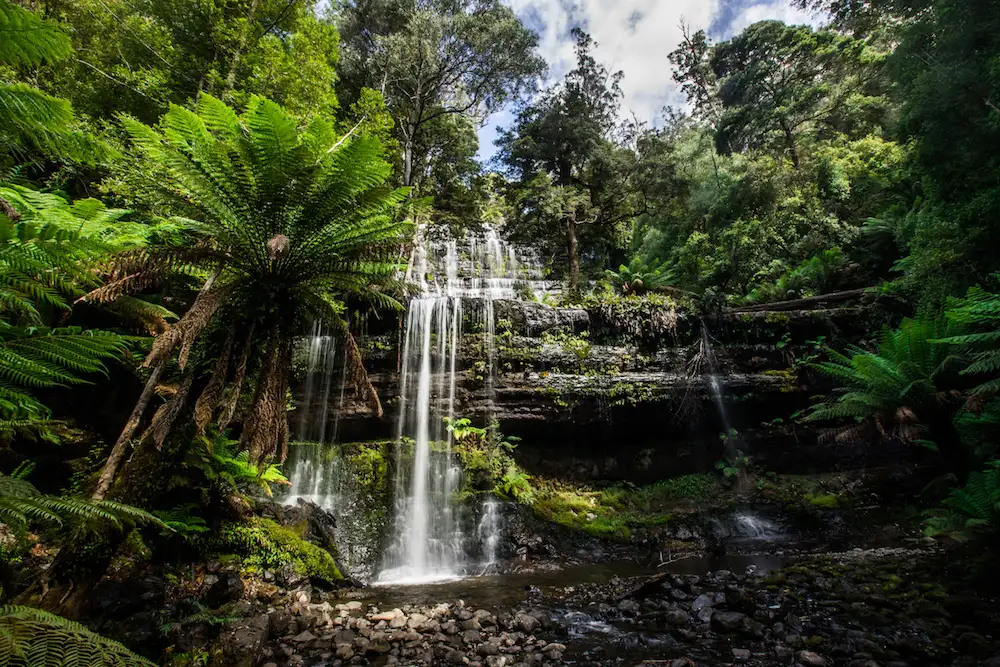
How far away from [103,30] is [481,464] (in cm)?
1098

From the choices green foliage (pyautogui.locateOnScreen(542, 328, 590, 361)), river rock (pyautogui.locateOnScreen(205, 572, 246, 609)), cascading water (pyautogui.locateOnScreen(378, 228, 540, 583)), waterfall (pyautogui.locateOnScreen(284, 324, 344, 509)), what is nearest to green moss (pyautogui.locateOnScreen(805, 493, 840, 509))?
Answer: green foliage (pyautogui.locateOnScreen(542, 328, 590, 361))

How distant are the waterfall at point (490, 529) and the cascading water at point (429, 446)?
30 cm

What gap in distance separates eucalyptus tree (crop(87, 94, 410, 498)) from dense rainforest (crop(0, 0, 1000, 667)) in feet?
0.09

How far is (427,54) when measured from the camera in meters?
12.8

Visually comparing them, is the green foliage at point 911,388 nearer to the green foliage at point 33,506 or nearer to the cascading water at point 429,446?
the cascading water at point 429,446

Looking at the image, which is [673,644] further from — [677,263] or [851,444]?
[677,263]

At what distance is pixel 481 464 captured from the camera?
752 centimetres

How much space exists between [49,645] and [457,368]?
23.0 ft

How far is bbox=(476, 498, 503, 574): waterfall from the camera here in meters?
6.53

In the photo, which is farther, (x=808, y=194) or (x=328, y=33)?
(x=808, y=194)

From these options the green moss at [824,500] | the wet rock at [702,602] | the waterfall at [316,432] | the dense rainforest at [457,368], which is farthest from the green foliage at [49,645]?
the green moss at [824,500]

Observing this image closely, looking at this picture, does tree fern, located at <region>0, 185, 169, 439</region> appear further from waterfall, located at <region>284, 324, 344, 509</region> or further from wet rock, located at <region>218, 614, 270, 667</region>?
waterfall, located at <region>284, 324, 344, 509</region>

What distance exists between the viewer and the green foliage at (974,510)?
163 inches

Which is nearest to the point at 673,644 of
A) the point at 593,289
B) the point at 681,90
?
the point at 593,289
